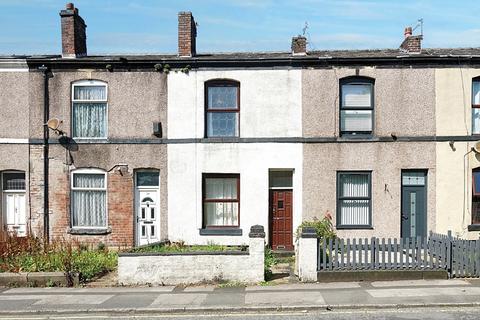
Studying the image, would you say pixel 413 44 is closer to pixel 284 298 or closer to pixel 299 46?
pixel 299 46

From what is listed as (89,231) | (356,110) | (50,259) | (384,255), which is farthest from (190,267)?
(356,110)

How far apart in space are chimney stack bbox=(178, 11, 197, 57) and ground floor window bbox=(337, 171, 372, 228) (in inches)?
263

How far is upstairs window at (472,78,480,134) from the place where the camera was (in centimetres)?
1847

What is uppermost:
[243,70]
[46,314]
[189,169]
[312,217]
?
[243,70]

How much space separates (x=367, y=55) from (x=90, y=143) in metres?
9.84

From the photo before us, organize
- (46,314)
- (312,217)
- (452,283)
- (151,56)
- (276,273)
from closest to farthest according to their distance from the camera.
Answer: (46,314)
(452,283)
(276,273)
(312,217)
(151,56)

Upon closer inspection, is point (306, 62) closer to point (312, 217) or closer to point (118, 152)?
point (312, 217)

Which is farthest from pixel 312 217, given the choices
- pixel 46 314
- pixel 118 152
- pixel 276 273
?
pixel 46 314

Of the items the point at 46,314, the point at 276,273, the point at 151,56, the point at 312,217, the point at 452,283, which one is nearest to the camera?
the point at 46,314

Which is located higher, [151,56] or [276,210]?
[151,56]

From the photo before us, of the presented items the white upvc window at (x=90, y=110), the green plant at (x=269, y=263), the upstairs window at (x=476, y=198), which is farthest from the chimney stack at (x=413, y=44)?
the white upvc window at (x=90, y=110)

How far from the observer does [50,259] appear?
1548 cm

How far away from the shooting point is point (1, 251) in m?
16.0

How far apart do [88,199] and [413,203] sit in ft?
36.0
